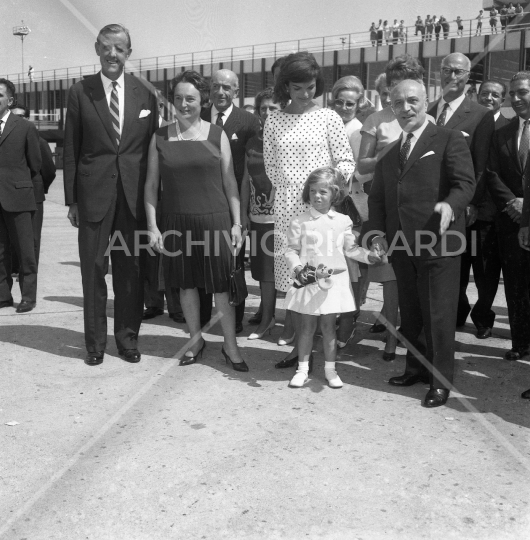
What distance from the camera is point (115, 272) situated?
571 cm

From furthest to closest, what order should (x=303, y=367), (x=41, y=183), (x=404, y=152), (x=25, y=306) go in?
(x=41, y=183) < (x=25, y=306) < (x=303, y=367) < (x=404, y=152)

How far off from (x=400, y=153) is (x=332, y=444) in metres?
1.80

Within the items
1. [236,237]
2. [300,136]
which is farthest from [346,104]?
[236,237]

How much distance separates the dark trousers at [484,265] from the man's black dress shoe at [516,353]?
73 cm

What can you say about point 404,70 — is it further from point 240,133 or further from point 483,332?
point 483,332

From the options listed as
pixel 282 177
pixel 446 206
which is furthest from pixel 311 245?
pixel 446 206

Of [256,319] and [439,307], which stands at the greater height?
[439,307]

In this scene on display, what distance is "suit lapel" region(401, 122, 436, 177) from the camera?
4.62 meters

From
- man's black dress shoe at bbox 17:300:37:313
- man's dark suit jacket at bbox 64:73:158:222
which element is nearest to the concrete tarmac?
A: man's dark suit jacket at bbox 64:73:158:222

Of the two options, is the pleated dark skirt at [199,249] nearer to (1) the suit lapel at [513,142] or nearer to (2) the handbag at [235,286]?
(2) the handbag at [235,286]

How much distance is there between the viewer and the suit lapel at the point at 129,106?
5.49 meters

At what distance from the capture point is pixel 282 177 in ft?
17.7

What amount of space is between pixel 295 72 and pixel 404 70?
949 mm

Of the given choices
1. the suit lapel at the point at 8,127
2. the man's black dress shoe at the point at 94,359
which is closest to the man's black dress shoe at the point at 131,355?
the man's black dress shoe at the point at 94,359
